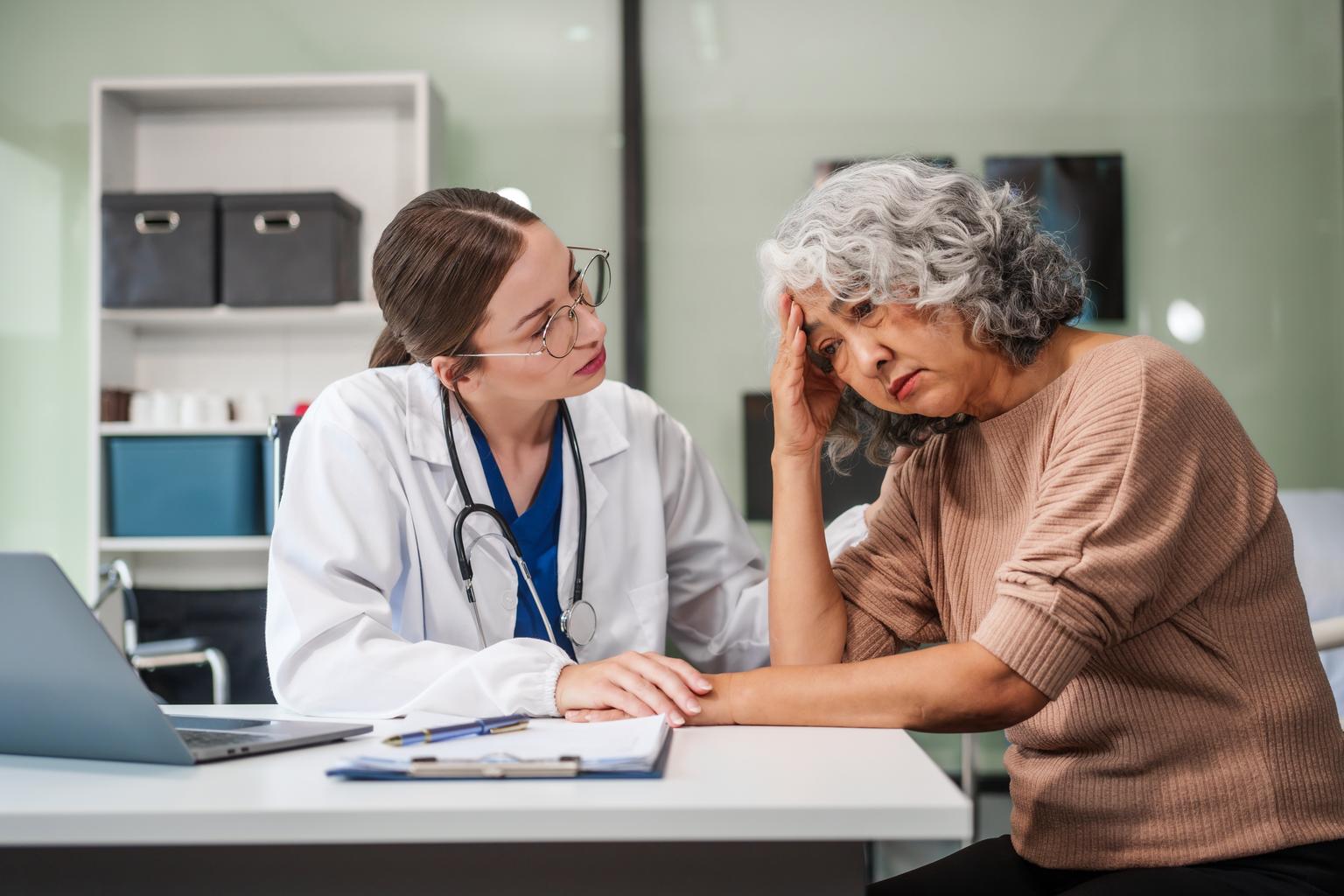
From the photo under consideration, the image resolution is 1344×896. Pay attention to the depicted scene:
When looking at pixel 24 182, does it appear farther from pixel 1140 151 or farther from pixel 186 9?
pixel 1140 151

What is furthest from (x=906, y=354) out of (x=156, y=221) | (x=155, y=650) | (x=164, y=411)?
(x=156, y=221)

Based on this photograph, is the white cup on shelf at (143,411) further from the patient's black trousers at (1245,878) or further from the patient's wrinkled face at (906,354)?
the patient's black trousers at (1245,878)

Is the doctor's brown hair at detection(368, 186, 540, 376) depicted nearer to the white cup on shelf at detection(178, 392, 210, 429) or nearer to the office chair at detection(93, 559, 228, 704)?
the office chair at detection(93, 559, 228, 704)

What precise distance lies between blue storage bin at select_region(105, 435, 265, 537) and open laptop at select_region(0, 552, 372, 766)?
219 cm

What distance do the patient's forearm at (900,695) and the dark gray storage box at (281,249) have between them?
7.63ft

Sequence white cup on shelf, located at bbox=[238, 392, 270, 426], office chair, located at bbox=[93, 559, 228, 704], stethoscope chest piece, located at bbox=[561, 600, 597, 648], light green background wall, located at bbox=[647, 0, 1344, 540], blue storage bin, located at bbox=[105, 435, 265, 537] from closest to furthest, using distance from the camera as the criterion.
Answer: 1. stethoscope chest piece, located at bbox=[561, 600, 597, 648]
2. office chair, located at bbox=[93, 559, 228, 704]
3. blue storage bin, located at bbox=[105, 435, 265, 537]
4. white cup on shelf, located at bbox=[238, 392, 270, 426]
5. light green background wall, located at bbox=[647, 0, 1344, 540]

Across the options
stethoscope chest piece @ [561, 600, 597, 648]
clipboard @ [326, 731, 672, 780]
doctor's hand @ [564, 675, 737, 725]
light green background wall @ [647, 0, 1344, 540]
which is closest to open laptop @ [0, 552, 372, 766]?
clipboard @ [326, 731, 672, 780]

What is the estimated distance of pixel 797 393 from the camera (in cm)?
131

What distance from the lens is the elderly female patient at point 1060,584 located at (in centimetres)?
94

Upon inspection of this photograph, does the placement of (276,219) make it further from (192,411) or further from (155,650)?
(155,650)

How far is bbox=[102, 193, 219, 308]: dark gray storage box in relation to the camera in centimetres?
299

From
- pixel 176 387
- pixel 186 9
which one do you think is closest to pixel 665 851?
pixel 176 387

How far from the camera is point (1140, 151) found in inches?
128

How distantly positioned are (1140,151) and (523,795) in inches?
123
